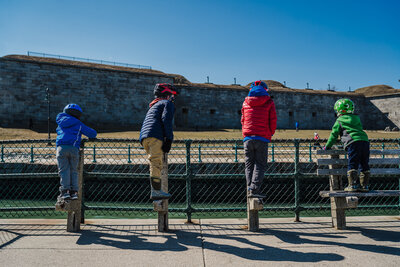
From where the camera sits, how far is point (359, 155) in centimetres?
353

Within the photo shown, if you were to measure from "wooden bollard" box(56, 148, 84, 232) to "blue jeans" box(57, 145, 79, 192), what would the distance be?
166 millimetres

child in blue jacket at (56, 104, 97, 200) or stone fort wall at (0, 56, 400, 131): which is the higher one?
stone fort wall at (0, 56, 400, 131)

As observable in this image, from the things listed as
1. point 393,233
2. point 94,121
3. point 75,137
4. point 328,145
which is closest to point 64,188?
point 75,137

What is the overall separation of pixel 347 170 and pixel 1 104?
27087 millimetres

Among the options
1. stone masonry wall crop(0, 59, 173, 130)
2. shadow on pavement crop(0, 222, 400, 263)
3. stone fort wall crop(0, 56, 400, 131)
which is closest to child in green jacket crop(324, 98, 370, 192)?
shadow on pavement crop(0, 222, 400, 263)

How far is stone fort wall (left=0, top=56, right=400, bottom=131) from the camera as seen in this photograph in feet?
80.0

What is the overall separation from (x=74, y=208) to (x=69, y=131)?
0.89 m

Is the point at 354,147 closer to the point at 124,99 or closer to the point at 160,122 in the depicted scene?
the point at 160,122

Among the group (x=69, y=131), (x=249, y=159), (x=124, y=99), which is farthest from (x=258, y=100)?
(x=124, y=99)

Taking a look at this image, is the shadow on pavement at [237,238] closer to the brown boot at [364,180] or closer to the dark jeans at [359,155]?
the brown boot at [364,180]

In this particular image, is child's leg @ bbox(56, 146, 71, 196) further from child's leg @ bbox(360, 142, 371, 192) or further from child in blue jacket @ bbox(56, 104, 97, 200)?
child's leg @ bbox(360, 142, 371, 192)

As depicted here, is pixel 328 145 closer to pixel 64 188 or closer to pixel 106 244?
pixel 106 244

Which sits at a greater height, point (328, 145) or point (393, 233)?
point (328, 145)

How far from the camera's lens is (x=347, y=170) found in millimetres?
3703
